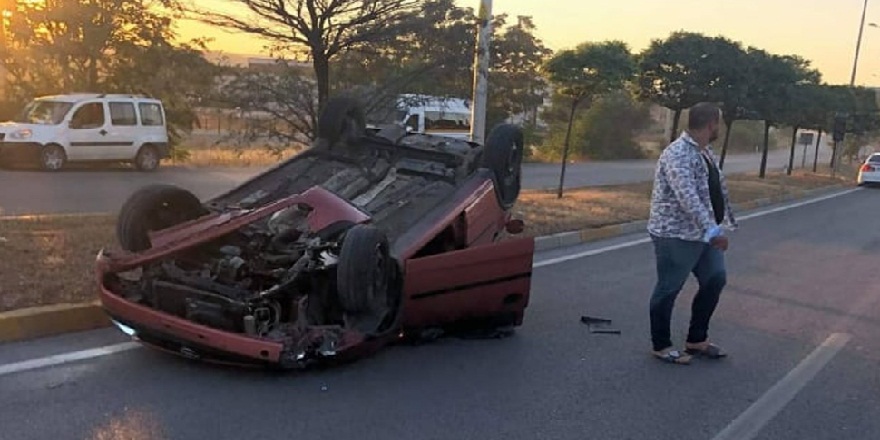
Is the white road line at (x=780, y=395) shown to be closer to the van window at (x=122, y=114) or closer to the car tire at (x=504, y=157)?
the car tire at (x=504, y=157)

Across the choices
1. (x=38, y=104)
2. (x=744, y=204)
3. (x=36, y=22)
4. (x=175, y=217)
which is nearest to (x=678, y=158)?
(x=175, y=217)

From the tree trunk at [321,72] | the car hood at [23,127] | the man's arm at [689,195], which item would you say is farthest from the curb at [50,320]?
the car hood at [23,127]

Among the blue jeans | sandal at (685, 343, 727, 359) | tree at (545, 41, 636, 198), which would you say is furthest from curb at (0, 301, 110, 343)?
tree at (545, 41, 636, 198)

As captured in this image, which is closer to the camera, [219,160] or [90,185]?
[90,185]

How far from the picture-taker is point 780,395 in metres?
5.60

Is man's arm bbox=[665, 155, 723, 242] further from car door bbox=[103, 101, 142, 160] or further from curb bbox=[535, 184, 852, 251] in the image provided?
car door bbox=[103, 101, 142, 160]

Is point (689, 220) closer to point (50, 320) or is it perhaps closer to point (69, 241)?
point (50, 320)

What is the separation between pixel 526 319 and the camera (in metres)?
7.24

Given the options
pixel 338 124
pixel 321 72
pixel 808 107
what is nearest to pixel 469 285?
pixel 338 124

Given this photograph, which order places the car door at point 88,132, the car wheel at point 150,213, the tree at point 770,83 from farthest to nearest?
the tree at point 770,83 < the car door at point 88,132 < the car wheel at point 150,213

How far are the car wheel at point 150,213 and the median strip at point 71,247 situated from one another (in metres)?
0.57

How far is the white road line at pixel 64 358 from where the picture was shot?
5191mm

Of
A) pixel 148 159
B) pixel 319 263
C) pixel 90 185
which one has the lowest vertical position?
pixel 90 185

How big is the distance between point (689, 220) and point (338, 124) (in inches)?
130
